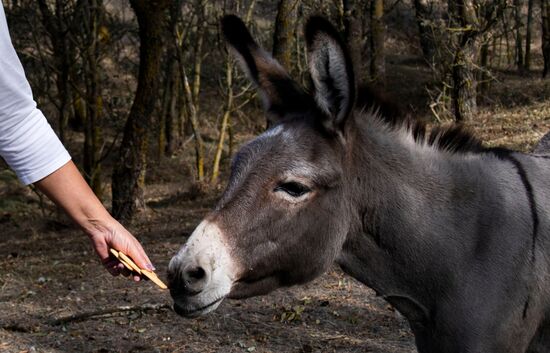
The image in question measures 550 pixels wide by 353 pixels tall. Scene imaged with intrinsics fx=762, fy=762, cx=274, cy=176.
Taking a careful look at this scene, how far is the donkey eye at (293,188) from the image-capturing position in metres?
2.89

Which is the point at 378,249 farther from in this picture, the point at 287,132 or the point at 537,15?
the point at 537,15

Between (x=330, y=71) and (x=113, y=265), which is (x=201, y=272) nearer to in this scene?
(x=113, y=265)

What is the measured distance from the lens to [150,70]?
10656 millimetres

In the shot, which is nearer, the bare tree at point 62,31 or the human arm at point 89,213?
the human arm at point 89,213

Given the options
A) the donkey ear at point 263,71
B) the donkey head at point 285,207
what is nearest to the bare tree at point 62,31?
the donkey ear at point 263,71

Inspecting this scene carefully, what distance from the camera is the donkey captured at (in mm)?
2838

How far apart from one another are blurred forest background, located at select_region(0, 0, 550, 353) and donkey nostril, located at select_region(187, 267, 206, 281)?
1018mm

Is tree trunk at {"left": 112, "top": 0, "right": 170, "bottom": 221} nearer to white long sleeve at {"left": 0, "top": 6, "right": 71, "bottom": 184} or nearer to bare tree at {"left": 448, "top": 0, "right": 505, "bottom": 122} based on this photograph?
bare tree at {"left": 448, "top": 0, "right": 505, "bottom": 122}

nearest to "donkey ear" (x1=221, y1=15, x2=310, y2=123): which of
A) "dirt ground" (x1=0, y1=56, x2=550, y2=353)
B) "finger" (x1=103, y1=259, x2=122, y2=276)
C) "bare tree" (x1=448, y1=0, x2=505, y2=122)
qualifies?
"finger" (x1=103, y1=259, x2=122, y2=276)

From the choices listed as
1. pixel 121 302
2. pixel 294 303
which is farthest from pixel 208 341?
pixel 121 302

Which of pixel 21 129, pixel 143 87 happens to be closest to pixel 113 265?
pixel 21 129

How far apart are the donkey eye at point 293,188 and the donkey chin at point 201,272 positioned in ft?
1.00

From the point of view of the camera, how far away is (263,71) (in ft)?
10.5

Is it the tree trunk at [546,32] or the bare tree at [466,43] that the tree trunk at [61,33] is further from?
the tree trunk at [546,32]
